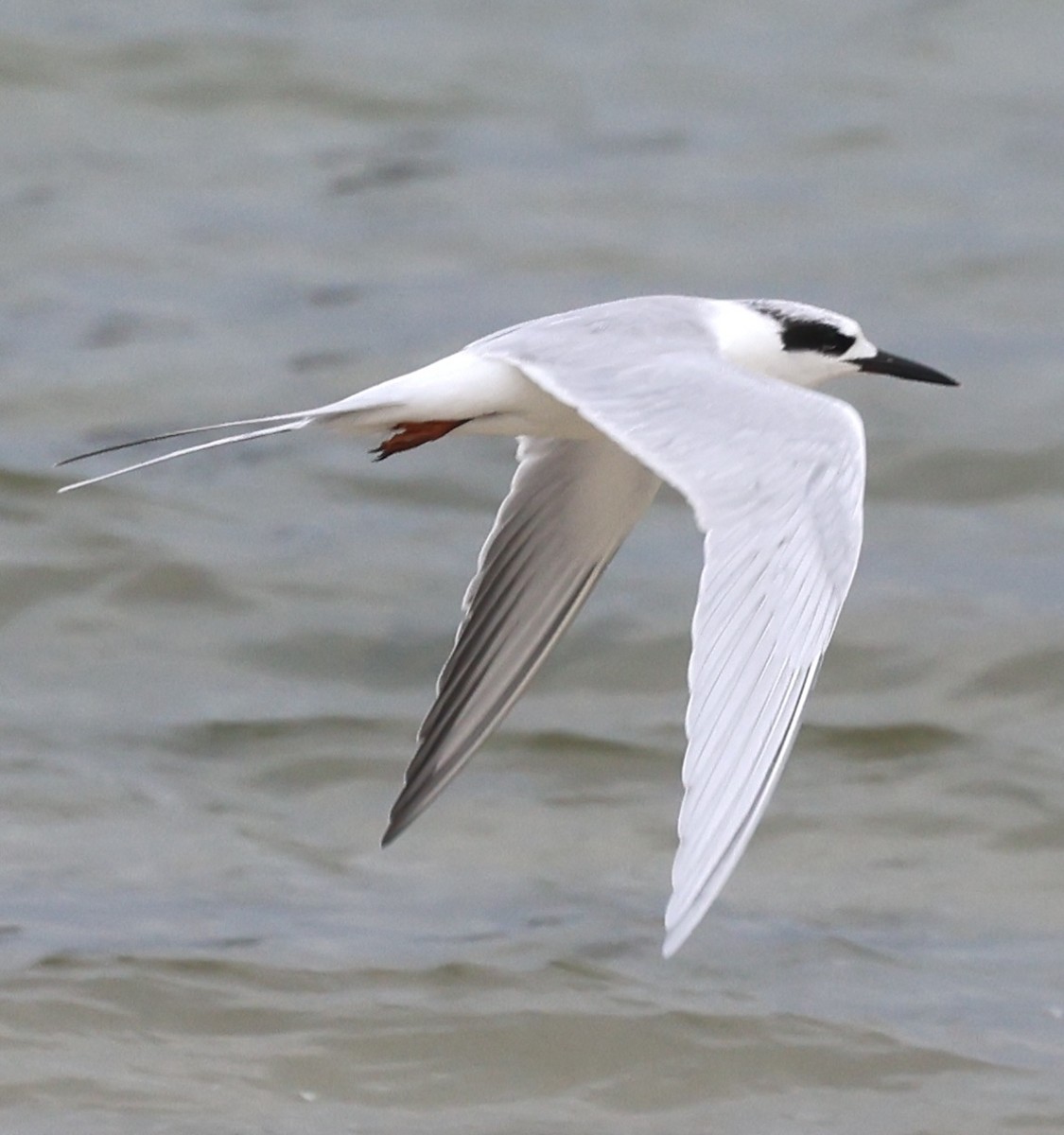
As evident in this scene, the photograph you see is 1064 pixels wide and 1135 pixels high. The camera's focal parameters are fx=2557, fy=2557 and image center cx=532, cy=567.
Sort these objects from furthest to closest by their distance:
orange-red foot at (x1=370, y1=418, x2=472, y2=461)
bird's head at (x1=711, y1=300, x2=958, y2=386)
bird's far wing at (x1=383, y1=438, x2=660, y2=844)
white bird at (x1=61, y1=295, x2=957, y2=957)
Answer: bird's head at (x1=711, y1=300, x2=958, y2=386), bird's far wing at (x1=383, y1=438, x2=660, y2=844), orange-red foot at (x1=370, y1=418, x2=472, y2=461), white bird at (x1=61, y1=295, x2=957, y2=957)

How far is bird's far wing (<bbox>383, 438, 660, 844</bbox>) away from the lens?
209 inches

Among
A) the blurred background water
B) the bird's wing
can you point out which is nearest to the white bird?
the bird's wing

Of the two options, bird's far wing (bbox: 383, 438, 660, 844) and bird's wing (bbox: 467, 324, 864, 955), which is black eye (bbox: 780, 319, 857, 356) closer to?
bird's far wing (bbox: 383, 438, 660, 844)

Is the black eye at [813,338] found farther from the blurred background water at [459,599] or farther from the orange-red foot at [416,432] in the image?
the blurred background water at [459,599]

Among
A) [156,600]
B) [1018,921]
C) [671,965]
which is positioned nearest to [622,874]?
[671,965]

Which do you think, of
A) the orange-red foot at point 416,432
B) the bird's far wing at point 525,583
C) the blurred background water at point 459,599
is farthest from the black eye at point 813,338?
the blurred background water at point 459,599

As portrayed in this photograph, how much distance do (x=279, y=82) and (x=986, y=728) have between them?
6073 mm

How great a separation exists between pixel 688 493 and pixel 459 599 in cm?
414

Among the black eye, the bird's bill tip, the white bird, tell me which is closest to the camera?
the white bird

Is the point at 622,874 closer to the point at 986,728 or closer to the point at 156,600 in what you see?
the point at 986,728

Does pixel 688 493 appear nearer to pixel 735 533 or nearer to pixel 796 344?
pixel 735 533

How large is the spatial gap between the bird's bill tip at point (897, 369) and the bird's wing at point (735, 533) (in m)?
0.83

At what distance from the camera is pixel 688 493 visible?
419 centimetres

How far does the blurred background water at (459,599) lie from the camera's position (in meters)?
5.62
